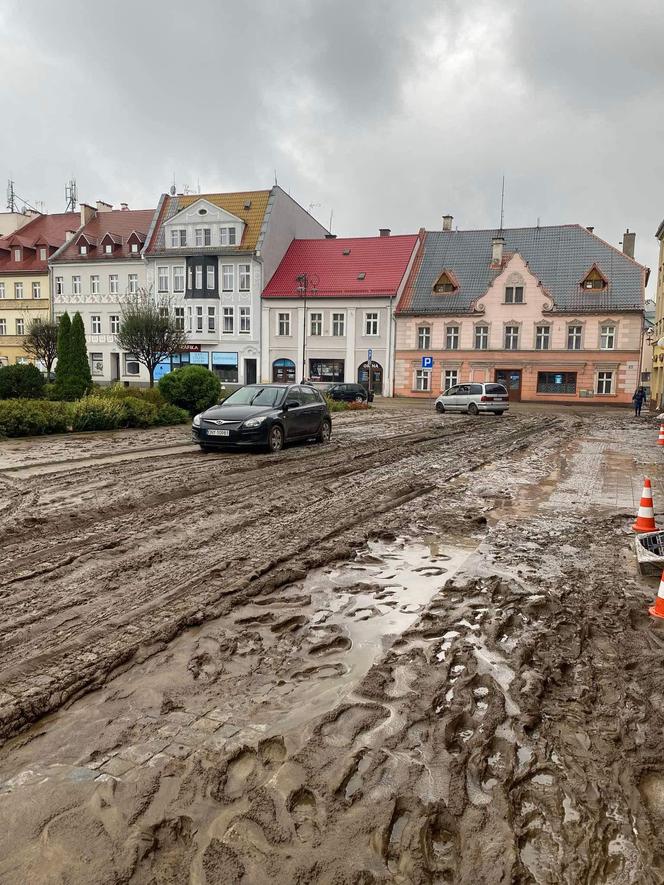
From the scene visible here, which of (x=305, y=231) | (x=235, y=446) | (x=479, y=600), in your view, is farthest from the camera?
(x=305, y=231)

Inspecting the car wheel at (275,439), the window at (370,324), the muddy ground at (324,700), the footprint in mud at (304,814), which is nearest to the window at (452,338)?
the window at (370,324)

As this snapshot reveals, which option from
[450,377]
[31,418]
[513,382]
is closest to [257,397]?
[31,418]

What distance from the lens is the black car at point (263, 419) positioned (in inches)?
550

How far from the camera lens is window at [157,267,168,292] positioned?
51.8 m

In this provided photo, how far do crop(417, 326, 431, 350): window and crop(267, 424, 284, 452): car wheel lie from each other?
1354 inches

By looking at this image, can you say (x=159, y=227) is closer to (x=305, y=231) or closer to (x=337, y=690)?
(x=305, y=231)

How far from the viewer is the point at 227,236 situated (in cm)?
5050

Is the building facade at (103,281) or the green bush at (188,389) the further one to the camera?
the building facade at (103,281)

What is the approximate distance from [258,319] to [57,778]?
48.8 metres

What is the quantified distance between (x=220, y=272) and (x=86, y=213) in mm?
14353

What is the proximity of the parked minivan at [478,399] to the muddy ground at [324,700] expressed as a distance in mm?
23559

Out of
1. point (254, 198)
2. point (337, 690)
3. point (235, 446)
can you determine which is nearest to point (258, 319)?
point (254, 198)

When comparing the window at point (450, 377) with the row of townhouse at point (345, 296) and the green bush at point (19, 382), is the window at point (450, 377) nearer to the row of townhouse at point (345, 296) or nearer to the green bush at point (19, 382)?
the row of townhouse at point (345, 296)

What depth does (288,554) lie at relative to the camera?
6605 millimetres
